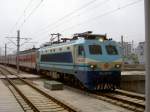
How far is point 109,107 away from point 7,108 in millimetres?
3930

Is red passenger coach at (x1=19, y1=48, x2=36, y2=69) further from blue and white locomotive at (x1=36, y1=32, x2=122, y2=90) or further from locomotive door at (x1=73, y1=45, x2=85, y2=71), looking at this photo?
locomotive door at (x1=73, y1=45, x2=85, y2=71)

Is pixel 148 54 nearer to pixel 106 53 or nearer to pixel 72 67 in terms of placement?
pixel 106 53

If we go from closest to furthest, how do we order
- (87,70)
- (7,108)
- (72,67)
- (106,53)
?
(7,108), (87,70), (106,53), (72,67)

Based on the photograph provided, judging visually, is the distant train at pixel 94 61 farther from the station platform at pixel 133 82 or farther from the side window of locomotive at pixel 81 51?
the station platform at pixel 133 82

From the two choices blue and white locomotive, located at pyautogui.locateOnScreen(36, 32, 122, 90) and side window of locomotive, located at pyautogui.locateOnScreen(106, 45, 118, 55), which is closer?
blue and white locomotive, located at pyautogui.locateOnScreen(36, 32, 122, 90)

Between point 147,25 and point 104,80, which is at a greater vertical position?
point 147,25

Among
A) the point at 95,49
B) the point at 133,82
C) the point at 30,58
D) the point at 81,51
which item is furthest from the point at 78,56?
the point at 30,58

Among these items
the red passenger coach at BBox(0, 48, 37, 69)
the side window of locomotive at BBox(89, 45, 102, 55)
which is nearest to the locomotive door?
the side window of locomotive at BBox(89, 45, 102, 55)

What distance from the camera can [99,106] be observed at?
1247 cm

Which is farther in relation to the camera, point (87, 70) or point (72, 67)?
point (72, 67)

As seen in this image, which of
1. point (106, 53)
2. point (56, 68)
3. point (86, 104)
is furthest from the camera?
point (56, 68)

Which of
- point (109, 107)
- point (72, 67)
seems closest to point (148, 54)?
point (109, 107)

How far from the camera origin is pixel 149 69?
9.57 ft

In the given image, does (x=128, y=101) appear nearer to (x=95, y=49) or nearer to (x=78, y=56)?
(x=95, y=49)
